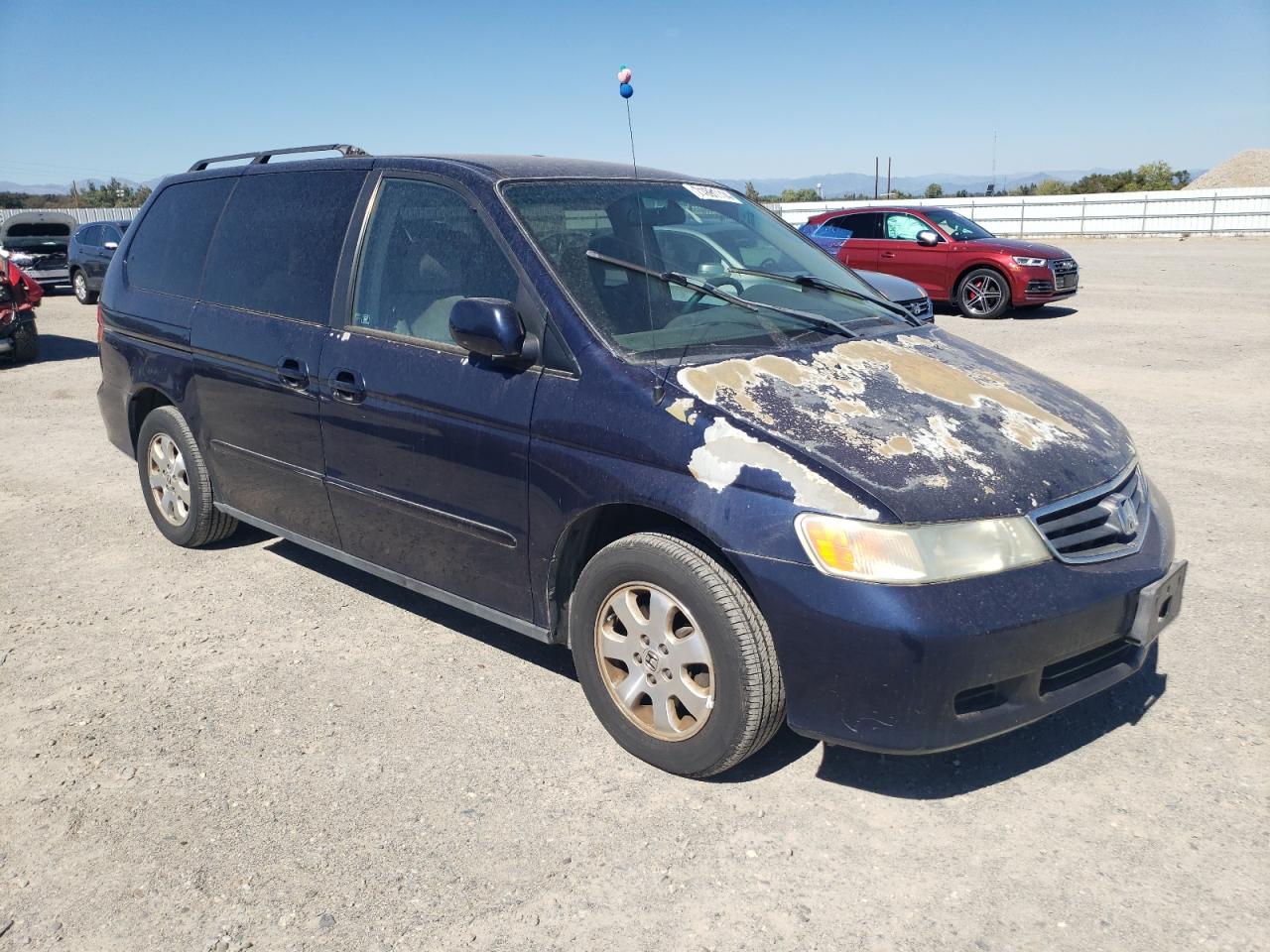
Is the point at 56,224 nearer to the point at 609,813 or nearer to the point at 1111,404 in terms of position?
the point at 1111,404

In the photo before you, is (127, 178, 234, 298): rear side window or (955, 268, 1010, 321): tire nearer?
(127, 178, 234, 298): rear side window

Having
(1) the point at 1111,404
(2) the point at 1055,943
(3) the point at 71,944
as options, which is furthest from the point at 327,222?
(1) the point at 1111,404

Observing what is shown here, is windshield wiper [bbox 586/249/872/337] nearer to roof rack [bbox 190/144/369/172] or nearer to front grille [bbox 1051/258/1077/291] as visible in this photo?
roof rack [bbox 190/144/369/172]

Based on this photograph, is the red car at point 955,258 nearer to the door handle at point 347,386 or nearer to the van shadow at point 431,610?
the van shadow at point 431,610

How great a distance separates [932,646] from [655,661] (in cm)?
86

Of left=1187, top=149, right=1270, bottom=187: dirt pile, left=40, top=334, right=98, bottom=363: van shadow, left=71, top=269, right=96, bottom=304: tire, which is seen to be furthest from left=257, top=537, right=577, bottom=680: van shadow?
left=1187, top=149, right=1270, bottom=187: dirt pile

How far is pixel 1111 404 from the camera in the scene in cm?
834

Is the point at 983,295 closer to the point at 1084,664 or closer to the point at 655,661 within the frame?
the point at 1084,664

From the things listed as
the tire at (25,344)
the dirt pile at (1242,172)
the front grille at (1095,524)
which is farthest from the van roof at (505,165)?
the dirt pile at (1242,172)

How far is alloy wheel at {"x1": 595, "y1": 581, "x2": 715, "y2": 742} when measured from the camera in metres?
3.03

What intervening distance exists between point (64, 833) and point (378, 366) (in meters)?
1.80

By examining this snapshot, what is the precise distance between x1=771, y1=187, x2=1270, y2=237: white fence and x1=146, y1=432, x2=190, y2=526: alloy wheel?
83.9 ft

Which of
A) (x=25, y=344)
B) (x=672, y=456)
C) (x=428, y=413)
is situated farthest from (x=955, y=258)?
Result: (x=672, y=456)

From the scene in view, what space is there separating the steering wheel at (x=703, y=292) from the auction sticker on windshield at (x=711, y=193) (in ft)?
2.23
